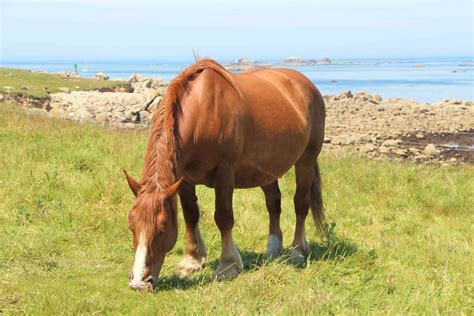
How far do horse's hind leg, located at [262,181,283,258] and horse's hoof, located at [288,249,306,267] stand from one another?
20 centimetres

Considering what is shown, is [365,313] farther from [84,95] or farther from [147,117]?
[84,95]

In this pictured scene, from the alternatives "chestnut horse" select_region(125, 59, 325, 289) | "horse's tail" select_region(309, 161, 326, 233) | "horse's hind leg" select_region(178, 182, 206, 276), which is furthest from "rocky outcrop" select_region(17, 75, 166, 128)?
"horse's hind leg" select_region(178, 182, 206, 276)

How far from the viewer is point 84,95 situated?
126 ft

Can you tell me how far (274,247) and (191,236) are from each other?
113 centimetres

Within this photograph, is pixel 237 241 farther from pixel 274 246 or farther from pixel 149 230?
pixel 149 230

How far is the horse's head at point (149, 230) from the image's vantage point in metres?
4.56

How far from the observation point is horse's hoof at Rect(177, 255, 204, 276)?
601 centimetres

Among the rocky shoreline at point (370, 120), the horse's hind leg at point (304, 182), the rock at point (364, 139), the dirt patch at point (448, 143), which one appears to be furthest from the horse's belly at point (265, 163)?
the rock at point (364, 139)

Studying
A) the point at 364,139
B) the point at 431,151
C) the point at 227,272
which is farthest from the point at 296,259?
the point at 364,139

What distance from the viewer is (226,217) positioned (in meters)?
5.77

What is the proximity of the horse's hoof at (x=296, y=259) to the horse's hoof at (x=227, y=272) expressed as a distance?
35.6 inches

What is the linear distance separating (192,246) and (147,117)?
26.6 m

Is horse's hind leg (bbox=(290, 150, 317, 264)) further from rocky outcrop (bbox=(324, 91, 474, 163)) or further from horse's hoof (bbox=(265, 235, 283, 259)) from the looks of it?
rocky outcrop (bbox=(324, 91, 474, 163))

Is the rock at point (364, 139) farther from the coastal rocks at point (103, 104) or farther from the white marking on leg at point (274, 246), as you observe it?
the white marking on leg at point (274, 246)
